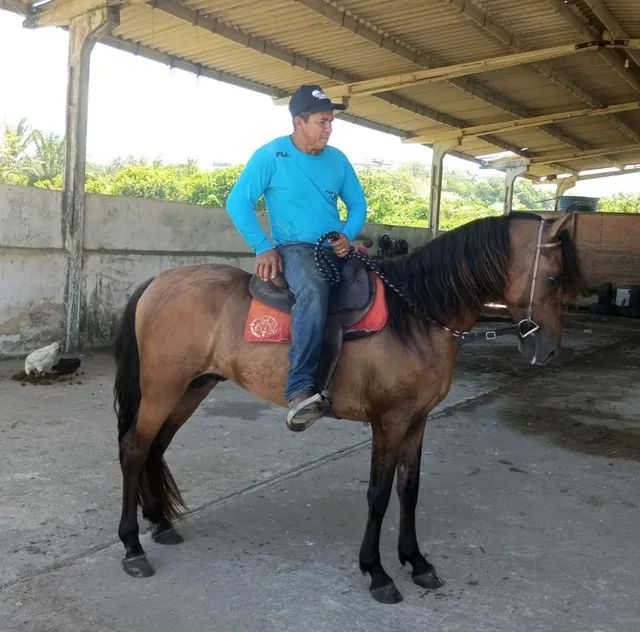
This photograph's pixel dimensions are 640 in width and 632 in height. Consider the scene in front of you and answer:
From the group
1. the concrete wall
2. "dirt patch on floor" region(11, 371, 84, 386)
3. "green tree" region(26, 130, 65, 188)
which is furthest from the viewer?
"green tree" region(26, 130, 65, 188)

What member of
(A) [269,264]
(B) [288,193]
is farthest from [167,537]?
(B) [288,193]

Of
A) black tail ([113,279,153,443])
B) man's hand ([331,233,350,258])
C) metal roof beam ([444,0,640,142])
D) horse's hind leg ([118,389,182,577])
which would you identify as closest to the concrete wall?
metal roof beam ([444,0,640,142])

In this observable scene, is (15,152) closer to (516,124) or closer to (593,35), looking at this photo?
(516,124)

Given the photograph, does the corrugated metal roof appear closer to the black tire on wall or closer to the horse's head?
the black tire on wall

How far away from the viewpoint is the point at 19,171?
76.2 ft

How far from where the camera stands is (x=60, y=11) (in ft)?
23.6

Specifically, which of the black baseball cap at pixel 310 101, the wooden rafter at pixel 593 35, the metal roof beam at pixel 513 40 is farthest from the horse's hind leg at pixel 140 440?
the wooden rafter at pixel 593 35

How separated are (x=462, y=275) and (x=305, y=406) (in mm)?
860

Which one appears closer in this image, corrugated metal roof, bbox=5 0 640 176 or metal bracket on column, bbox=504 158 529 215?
corrugated metal roof, bbox=5 0 640 176

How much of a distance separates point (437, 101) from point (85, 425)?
398 inches

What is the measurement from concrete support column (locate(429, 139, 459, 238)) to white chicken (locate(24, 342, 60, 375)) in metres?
10.5

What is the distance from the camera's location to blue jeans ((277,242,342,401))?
265cm

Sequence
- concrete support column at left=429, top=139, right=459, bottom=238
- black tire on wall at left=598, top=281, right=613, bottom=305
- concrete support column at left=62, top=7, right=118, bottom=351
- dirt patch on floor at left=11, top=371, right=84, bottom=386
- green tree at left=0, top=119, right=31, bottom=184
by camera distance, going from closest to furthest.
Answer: dirt patch on floor at left=11, top=371, right=84, bottom=386 < concrete support column at left=62, top=7, right=118, bottom=351 < concrete support column at left=429, top=139, right=459, bottom=238 < black tire on wall at left=598, top=281, right=613, bottom=305 < green tree at left=0, top=119, right=31, bottom=184

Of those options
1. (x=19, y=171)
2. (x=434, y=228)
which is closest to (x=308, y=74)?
(x=434, y=228)
